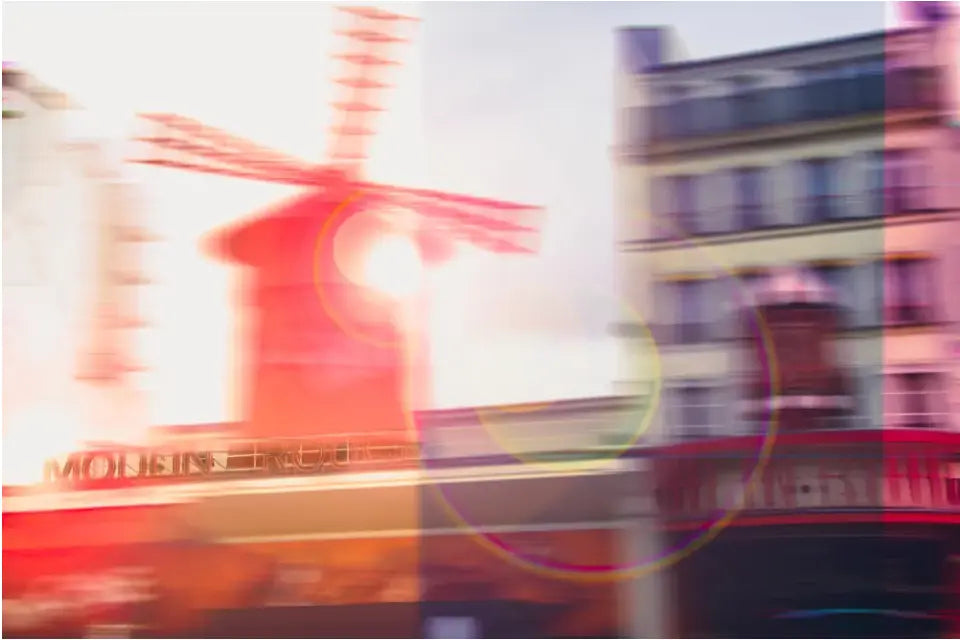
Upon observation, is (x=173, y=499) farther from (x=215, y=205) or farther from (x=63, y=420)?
(x=215, y=205)

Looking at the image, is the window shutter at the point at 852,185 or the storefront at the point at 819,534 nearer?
the storefront at the point at 819,534

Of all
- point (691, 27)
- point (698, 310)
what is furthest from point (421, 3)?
point (698, 310)

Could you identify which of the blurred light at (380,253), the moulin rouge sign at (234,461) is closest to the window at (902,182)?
the blurred light at (380,253)

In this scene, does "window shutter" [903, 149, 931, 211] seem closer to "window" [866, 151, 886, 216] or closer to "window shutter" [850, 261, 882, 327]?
"window" [866, 151, 886, 216]

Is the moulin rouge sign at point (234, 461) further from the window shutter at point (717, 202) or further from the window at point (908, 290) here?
the window at point (908, 290)

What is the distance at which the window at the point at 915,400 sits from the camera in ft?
17.2

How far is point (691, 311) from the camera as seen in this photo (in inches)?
219

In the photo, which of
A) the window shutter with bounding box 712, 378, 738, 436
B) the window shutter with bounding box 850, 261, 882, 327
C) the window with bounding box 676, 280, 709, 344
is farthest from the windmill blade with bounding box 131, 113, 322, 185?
the window shutter with bounding box 850, 261, 882, 327

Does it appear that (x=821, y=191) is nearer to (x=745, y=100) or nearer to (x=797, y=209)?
(x=797, y=209)

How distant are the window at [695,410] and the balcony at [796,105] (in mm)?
1221

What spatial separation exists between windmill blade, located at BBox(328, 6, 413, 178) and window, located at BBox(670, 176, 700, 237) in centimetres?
150

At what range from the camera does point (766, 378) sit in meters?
5.42

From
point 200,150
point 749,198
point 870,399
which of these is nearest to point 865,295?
point 870,399

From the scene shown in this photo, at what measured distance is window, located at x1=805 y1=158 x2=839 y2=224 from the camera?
546 centimetres
